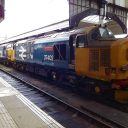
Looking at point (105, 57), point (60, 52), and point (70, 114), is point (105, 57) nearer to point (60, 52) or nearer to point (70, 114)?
point (70, 114)

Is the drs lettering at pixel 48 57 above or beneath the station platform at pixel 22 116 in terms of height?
above

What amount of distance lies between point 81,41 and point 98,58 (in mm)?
1269

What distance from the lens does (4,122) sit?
7.04 meters

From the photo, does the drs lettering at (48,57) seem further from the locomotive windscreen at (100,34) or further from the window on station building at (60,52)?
the locomotive windscreen at (100,34)

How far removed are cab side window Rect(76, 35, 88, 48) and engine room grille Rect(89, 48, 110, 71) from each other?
48 centimetres

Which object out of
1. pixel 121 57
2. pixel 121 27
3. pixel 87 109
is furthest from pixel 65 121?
pixel 121 27

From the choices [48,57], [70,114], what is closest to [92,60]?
[70,114]

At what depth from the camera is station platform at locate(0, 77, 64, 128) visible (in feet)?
22.6

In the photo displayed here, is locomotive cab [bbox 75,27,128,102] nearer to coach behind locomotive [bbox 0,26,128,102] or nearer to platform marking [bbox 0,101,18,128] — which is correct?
coach behind locomotive [bbox 0,26,128,102]

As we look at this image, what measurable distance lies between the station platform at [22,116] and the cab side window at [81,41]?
3.16m

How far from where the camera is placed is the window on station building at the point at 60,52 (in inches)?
515

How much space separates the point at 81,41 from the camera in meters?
11.0

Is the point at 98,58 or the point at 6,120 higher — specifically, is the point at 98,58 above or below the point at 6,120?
above

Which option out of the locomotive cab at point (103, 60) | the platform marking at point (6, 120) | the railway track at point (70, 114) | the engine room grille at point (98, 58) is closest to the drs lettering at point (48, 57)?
the railway track at point (70, 114)
